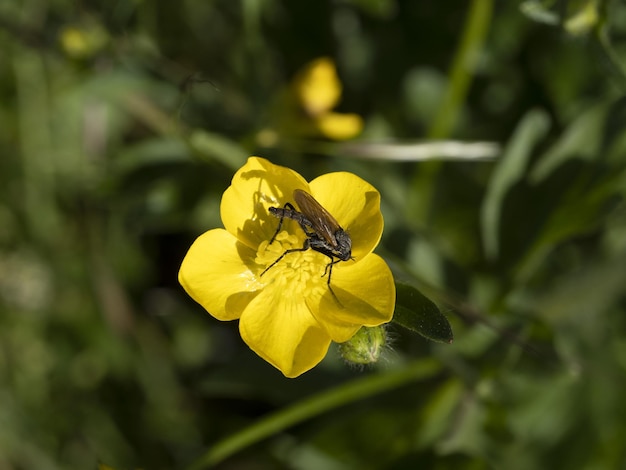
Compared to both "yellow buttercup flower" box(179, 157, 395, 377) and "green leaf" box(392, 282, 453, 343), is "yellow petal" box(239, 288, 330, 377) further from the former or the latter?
"green leaf" box(392, 282, 453, 343)

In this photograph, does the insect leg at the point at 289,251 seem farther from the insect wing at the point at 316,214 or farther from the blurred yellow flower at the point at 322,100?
the blurred yellow flower at the point at 322,100

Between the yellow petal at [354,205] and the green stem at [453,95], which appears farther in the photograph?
the green stem at [453,95]

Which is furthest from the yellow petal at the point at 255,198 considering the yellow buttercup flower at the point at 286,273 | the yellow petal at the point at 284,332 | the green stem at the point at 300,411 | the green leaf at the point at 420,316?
the green stem at the point at 300,411

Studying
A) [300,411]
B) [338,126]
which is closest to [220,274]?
[300,411]

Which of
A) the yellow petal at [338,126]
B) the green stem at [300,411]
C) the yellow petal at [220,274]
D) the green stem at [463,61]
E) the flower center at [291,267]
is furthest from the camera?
the yellow petal at [338,126]

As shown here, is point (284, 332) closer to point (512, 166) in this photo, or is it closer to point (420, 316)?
point (420, 316)

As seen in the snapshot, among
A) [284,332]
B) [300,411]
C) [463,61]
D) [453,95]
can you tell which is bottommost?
[300,411]

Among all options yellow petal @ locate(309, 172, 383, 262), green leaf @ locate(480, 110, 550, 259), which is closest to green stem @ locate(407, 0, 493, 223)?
green leaf @ locate(480, 110, 550, 259)
